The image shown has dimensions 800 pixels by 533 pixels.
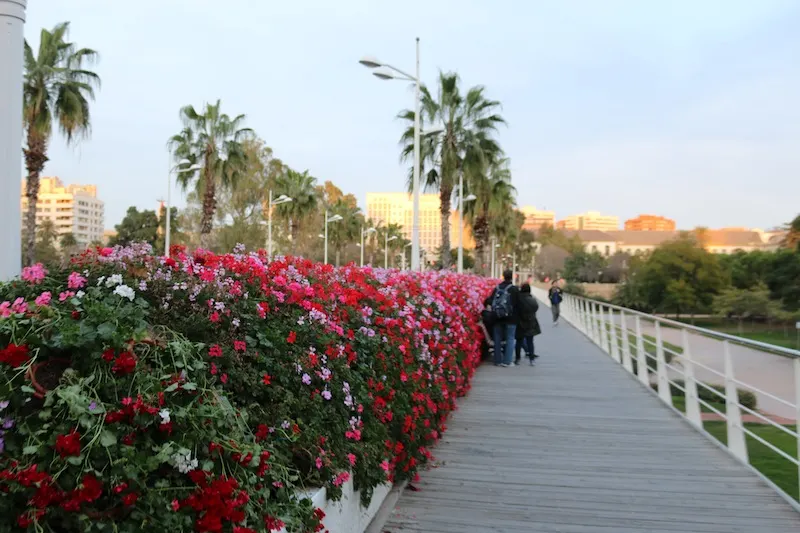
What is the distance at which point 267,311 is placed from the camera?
323 centimetres

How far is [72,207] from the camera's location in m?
102

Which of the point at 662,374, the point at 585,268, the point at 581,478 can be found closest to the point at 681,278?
the point at 585,268

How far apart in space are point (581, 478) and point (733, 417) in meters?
1.71

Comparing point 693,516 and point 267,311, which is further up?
point 267,311

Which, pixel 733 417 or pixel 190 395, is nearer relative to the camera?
pixel 190 395

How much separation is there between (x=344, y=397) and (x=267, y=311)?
0.61 m

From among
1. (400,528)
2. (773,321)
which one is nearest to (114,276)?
(400,528)

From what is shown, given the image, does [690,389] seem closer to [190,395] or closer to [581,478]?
[581,478]

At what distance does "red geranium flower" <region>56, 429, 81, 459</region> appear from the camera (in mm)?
1836

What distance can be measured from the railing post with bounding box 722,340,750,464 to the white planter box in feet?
11.0

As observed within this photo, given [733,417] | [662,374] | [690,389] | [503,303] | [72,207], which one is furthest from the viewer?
[72,207]

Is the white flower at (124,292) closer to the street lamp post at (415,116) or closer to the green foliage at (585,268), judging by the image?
the street lamp post at (415,116)

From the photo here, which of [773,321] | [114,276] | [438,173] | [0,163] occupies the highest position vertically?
[438,173]

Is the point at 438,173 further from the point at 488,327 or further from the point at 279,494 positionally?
the point at 279,494
